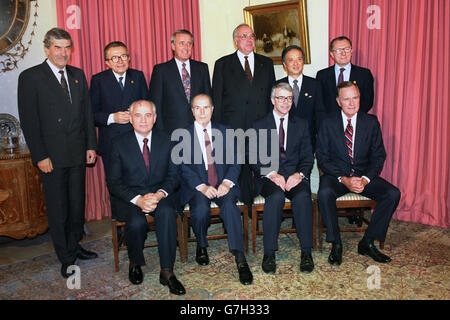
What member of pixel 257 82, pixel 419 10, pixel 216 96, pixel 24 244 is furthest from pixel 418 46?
pixel 24 244

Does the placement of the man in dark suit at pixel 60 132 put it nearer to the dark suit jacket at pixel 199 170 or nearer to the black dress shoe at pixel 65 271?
the black dress shoe at pixel 65 271

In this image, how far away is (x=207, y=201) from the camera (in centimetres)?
346

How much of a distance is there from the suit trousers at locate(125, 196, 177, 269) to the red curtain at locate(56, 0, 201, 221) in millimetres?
1798

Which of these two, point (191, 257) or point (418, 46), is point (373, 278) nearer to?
point (191, 257)

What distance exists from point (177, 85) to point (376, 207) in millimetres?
2235

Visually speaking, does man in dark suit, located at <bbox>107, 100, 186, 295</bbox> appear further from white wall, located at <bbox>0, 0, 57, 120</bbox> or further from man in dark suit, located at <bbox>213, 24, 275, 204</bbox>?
white wall, located at <bbox>0, 0, 57, 120</bbox>

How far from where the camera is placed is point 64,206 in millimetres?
3418

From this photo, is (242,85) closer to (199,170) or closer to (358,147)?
(199,170)

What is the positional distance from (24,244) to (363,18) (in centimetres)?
445

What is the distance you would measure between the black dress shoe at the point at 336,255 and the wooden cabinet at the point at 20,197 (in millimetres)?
2853

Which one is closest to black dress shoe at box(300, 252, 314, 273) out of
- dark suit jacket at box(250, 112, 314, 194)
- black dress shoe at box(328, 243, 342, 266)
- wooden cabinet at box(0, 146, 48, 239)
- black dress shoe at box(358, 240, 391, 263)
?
black dress shoe at box(328, 243, 342, 266)

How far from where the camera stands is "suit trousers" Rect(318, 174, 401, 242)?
11.5 ft
